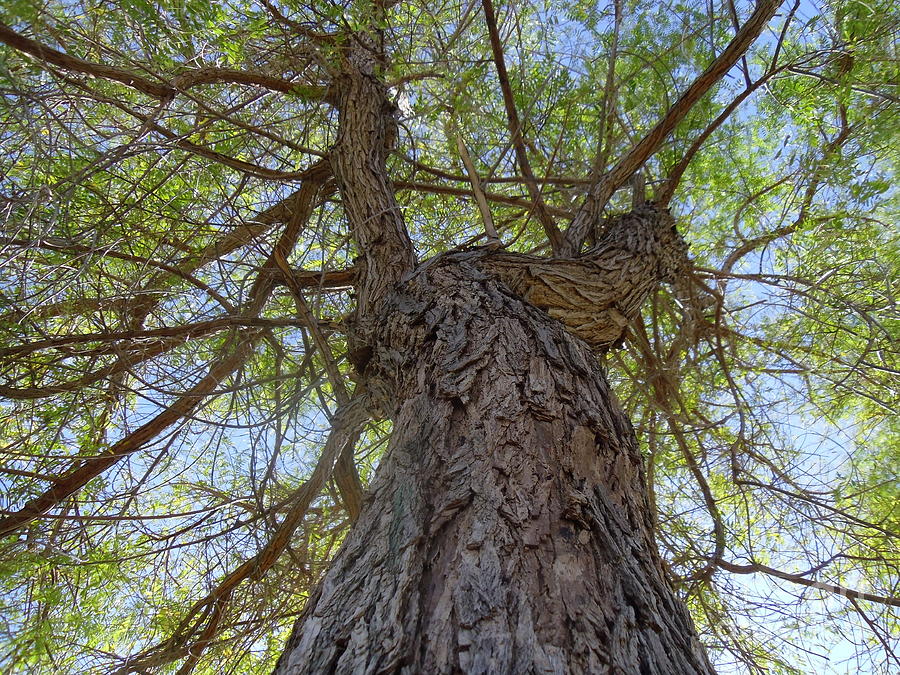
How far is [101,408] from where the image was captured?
2.38 m

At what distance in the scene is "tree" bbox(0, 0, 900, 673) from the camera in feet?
3.90

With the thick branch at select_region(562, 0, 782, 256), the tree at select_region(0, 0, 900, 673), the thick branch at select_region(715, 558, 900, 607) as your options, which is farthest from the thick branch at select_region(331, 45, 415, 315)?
the thick branch at select_region(715, 558, 900, 607)

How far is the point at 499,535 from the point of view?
0.92 meters

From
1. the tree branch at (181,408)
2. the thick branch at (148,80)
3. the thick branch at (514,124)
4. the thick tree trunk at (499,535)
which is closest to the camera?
the thick tree trunk at (499,535)

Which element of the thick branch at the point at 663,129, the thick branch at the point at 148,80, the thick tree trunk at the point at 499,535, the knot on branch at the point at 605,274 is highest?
the thick branch at the point at 148,80

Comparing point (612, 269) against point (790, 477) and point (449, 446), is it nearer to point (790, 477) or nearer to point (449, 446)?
point (449, 446)

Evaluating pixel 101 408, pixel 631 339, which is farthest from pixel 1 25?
pixel 631 339

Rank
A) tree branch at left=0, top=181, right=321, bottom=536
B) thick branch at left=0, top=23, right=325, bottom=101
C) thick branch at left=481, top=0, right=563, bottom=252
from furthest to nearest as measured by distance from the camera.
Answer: thick branch at left=481, top=0, right=563, bottom=252, tree branch at left=0, top=181, right=321, bottom=536, thick branch at left=0, top=23, right=325, bottom=101

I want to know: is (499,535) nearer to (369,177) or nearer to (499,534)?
(499,534)

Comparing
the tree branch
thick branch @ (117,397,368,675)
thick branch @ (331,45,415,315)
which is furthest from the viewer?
the tree branch

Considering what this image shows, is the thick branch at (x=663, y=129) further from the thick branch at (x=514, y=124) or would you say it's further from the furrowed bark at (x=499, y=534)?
the furrowed bark at (x=499, y=534)

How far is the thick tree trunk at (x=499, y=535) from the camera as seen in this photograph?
2.51 feet

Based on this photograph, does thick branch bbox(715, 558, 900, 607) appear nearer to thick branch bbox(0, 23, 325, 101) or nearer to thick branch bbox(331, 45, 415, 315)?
thick branch bbox(331, 45, 415, 315)

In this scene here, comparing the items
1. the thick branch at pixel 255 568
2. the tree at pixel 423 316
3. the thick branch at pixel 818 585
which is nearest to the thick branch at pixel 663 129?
the tree at pixel 423 316
